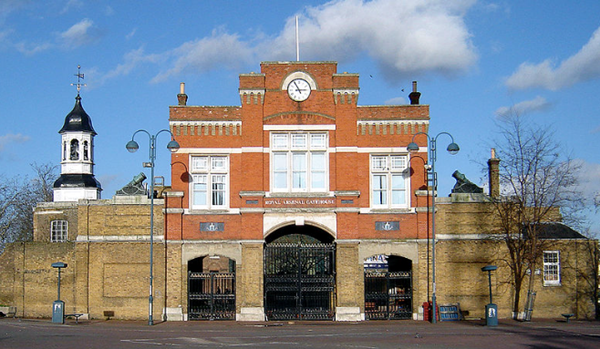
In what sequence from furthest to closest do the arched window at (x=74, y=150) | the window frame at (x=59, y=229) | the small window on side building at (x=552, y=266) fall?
the arched window at (x=74, y=150) < the window frame at (x=59, y=229) < the small window on side building at (x=552, y=266)

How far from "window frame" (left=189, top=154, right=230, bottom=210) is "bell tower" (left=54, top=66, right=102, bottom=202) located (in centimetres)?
1543

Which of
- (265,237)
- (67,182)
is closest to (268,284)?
(265,237)

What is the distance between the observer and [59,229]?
1876 inches

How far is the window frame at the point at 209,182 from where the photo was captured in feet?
116

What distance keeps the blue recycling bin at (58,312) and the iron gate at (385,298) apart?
1433 centimetres

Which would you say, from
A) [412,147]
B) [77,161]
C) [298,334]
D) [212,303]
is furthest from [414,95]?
[77,161]

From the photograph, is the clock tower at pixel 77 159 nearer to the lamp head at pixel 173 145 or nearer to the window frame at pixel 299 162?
the lamp head at pixel 173 145

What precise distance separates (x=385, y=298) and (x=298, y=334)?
788 centimetres

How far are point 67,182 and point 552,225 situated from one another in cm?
3147

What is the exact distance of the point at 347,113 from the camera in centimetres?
3534

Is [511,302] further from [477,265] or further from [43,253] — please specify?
[43,253]

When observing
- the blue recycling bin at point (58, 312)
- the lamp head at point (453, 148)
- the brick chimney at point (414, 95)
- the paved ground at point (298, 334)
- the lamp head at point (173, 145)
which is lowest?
the paved ground at point (298, 334)

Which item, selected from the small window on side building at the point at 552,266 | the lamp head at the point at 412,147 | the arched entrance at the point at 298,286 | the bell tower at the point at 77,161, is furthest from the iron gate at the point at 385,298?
the bell tower at the point at 77,161

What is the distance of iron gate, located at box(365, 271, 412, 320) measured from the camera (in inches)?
1363
